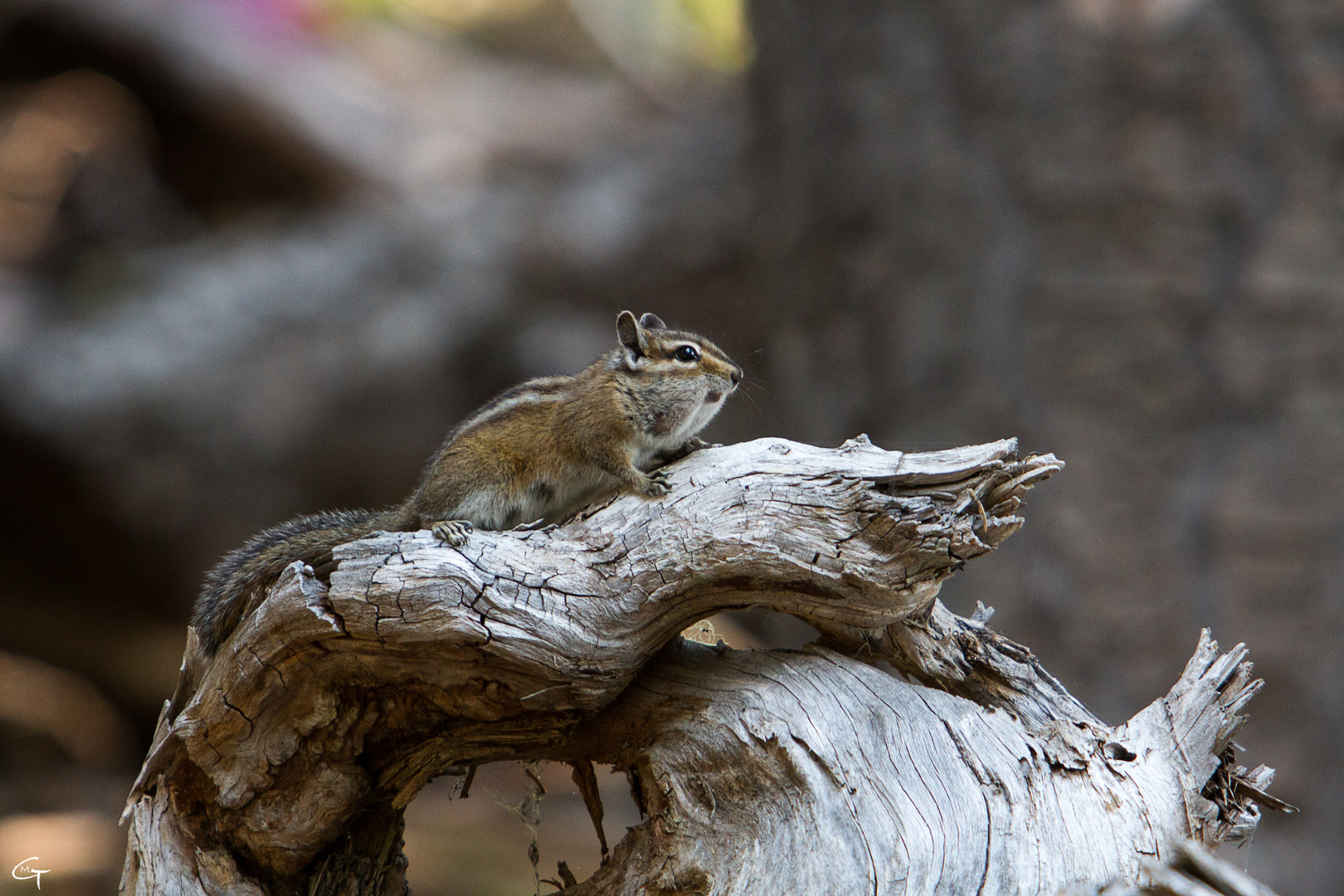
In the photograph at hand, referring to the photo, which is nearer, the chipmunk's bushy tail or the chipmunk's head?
the chipmunk's bushy tail

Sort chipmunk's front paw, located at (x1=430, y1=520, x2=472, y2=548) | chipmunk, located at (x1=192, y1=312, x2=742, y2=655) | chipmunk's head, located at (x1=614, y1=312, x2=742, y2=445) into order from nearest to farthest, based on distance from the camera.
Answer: chipmunk's front paw, located at (x1=430, y1=520, x2=472, y2=548)
chipmunk, located at (x1=192, y1=312, x2=742, y2=655)
chipmunk's head, located at (x1=614, y1=312, x2=742, y2=445)

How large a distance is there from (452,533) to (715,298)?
611 cm

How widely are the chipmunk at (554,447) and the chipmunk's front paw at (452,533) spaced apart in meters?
0.22

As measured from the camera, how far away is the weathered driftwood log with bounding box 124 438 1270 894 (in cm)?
264

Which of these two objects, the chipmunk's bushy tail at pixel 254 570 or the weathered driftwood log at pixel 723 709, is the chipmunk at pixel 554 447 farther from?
the weathered driftwood log at pixel 723 709

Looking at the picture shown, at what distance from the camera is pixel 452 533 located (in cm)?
283

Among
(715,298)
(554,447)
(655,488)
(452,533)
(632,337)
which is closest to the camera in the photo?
(452,533)

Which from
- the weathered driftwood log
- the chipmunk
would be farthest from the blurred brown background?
the chipmunk
